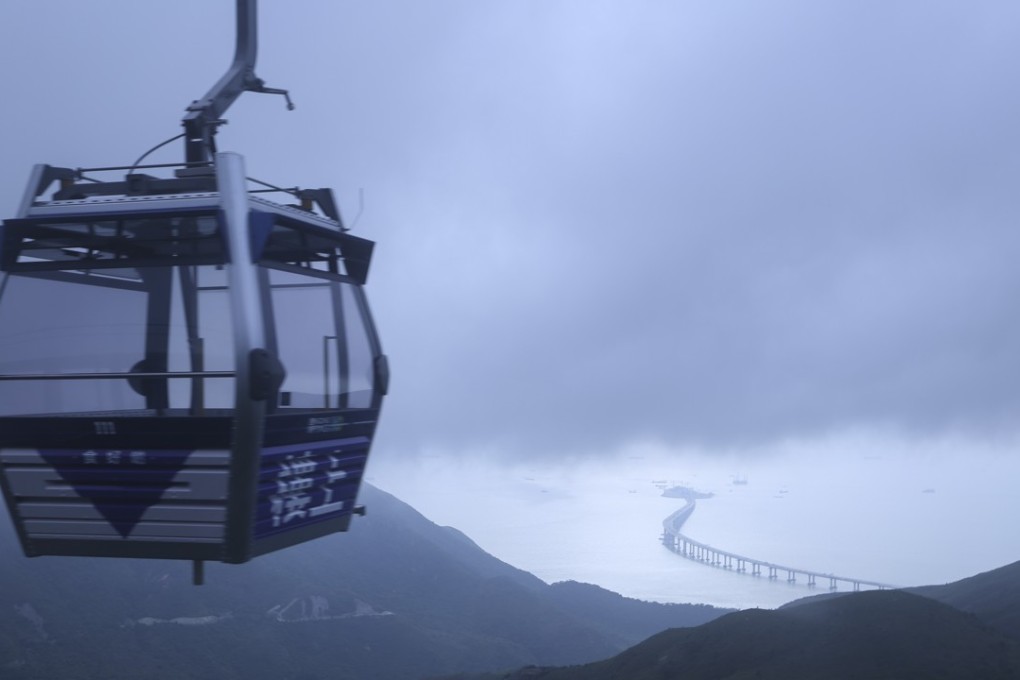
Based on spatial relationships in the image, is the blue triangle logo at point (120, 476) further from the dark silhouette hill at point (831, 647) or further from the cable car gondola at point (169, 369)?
the dark silhouette hill at point (831, 647)

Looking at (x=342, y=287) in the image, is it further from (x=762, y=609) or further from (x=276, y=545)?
(x=762, y=609)

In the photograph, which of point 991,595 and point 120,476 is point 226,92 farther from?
point 991,595

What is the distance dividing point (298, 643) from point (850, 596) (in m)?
19.1

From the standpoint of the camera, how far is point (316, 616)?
118 ft

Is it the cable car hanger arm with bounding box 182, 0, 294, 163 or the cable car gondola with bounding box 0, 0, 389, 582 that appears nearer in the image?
the cable car gondola with bounding box 0, 0, 389, 582

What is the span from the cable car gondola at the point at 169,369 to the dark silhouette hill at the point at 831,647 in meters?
16.3

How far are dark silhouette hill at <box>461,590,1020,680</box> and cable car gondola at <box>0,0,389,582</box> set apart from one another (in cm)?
1627

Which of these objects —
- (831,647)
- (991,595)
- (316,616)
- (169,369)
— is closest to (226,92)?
(169,369)

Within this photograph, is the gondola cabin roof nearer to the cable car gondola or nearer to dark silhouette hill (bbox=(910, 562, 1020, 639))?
the cable car gondola

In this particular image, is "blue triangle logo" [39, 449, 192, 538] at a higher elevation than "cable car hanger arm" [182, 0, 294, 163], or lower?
lower

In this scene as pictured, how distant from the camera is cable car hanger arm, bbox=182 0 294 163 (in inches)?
304

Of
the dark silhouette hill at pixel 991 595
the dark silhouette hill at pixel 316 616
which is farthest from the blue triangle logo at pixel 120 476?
the dark silhouette hill at pixel 316 616

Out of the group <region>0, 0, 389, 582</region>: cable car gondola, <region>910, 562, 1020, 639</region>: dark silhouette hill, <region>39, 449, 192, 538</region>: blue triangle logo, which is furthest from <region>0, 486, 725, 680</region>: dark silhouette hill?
<region>39, 449, 192, 538</region>: blue triangle logo

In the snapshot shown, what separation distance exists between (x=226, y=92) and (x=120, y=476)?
10.6 feet
